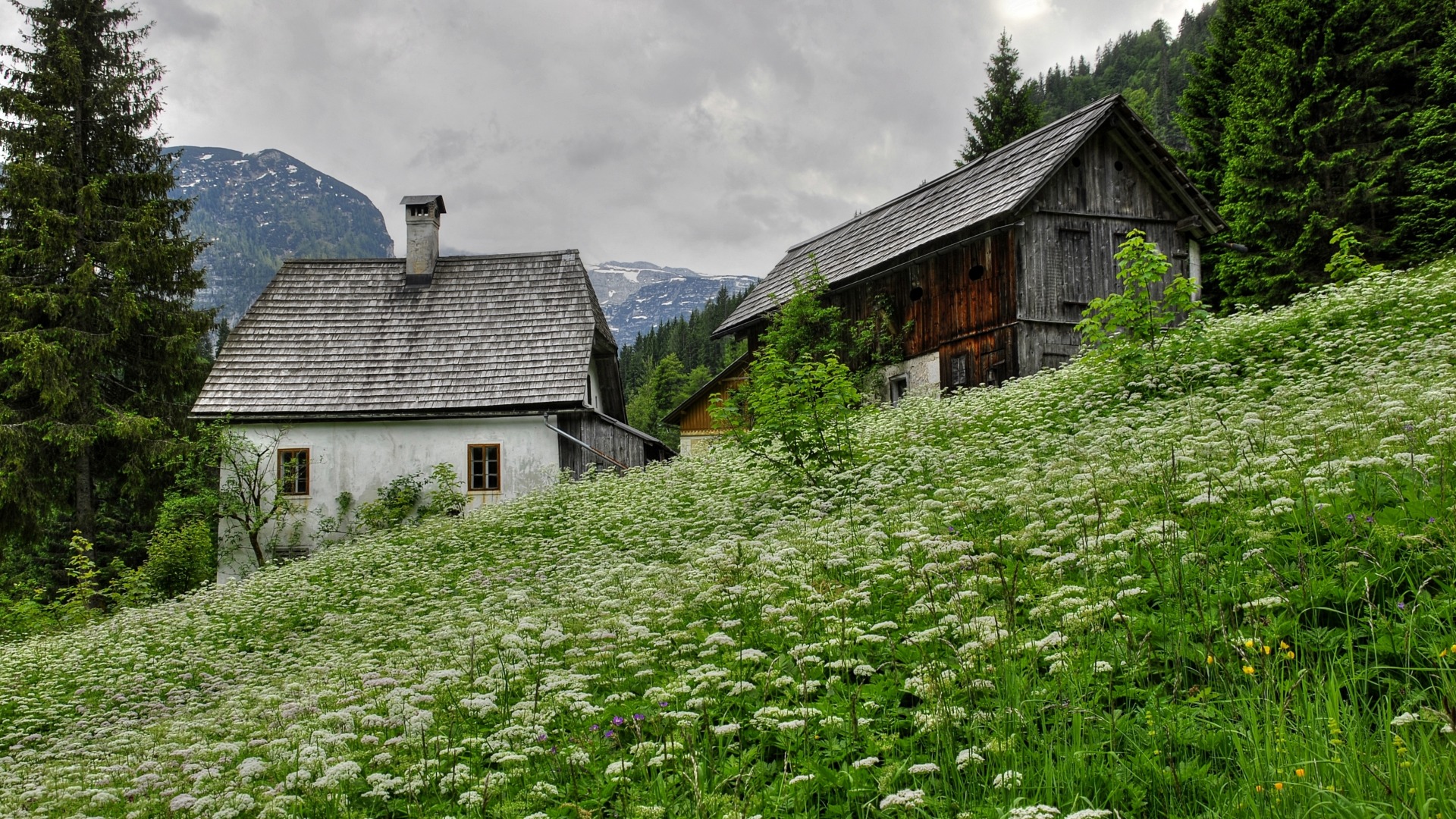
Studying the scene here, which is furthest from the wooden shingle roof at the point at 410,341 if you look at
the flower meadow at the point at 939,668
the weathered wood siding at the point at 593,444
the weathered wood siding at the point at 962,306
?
the flower meadow at the point at 939,668

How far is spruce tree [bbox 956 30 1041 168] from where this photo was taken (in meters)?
36.0

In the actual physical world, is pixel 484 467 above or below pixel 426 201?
below

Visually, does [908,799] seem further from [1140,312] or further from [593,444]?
[593,444]

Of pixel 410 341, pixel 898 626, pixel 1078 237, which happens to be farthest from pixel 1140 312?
pixel 410 341

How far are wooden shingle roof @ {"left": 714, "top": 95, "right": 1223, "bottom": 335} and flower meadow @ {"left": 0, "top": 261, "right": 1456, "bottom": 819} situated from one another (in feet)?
34.2

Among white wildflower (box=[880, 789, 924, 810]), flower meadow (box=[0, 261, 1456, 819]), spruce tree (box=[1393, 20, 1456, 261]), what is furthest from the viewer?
spruce tree (box=[1393, 20, 1456, 261])

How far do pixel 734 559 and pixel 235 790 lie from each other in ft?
10.8

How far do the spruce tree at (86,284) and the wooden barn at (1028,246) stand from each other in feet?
63.5

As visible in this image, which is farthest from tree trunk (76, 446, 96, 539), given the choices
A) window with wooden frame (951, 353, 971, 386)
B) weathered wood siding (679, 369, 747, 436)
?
window with wooden frame (951, 353, 971, 386)

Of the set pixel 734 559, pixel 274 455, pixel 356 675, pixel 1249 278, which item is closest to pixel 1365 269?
pixel 1249 278

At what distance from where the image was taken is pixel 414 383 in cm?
2211

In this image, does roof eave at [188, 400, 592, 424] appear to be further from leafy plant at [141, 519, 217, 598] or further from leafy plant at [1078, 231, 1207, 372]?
leafy plant at [1078, 231, 1207, 372]

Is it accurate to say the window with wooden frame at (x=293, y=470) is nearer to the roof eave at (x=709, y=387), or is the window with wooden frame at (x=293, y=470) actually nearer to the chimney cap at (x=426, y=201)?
the chimney cap at (x=426, y=201)

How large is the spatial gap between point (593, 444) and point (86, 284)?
1325 centimetres
